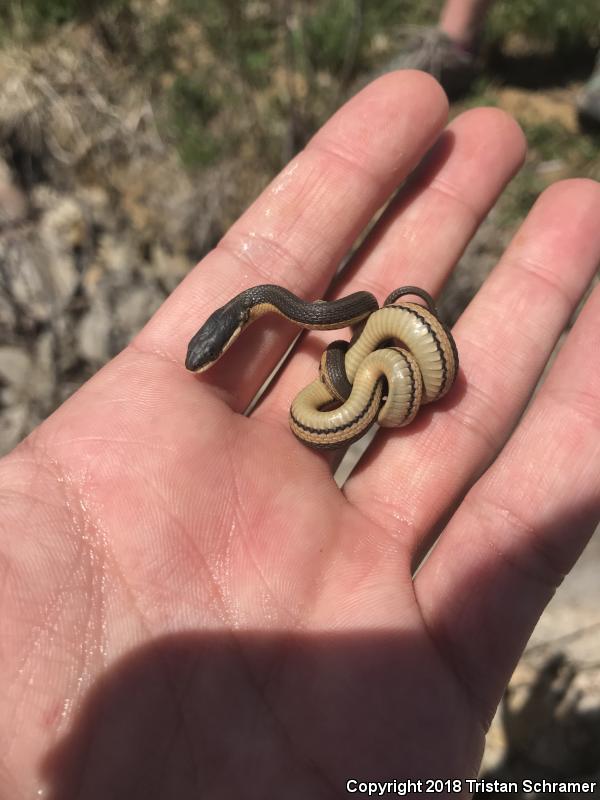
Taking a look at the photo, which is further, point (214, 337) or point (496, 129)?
point (496, 129)

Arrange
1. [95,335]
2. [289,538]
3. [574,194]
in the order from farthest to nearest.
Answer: [95,335], [574,194], [289,538]

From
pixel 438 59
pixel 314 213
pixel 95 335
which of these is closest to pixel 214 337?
pixel 314 213

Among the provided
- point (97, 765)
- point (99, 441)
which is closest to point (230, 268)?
point (99, 441)

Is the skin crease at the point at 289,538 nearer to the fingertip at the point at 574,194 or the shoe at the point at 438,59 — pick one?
the fingertip at the point at 574,194

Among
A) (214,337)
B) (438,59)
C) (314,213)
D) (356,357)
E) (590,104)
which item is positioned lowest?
(356,357)

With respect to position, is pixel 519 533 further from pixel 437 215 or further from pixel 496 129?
pixel 496 129

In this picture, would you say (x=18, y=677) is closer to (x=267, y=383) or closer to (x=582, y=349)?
(x=267, y=383)
